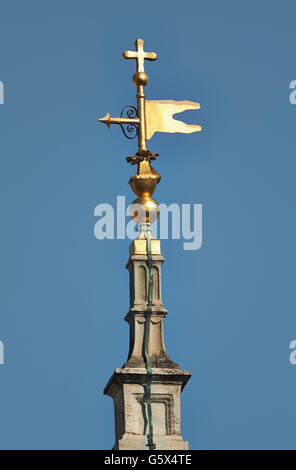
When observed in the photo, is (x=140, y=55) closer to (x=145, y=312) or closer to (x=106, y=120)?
(x=106, y=120)

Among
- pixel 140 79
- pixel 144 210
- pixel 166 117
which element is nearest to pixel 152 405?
pixel 144 210

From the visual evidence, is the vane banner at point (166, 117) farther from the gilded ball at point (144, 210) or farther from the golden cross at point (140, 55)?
the gilded ball at point (144, 210)

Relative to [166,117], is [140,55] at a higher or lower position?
higher

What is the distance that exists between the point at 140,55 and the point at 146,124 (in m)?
1.16

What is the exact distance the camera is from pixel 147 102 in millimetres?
20203

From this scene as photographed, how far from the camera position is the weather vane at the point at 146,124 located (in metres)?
19.4

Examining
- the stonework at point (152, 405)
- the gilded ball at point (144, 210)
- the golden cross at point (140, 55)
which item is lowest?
the stonework at point (152, 405)

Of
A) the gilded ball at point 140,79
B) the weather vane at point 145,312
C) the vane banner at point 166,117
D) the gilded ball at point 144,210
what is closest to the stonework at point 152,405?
the weather vane at point 145,312

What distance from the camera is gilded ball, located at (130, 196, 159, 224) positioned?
19.2 m

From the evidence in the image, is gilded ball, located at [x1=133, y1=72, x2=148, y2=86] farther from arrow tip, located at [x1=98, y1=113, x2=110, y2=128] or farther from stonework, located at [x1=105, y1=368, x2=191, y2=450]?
stonework, located at [x1=105, y1=368, x2=191, y2=450]

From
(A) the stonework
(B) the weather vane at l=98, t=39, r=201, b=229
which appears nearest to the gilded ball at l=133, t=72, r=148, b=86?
(B) the weather vane at l=98, t=39, r=201, b=229

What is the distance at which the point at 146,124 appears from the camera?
19969 mm
